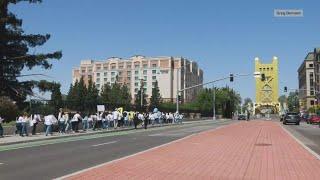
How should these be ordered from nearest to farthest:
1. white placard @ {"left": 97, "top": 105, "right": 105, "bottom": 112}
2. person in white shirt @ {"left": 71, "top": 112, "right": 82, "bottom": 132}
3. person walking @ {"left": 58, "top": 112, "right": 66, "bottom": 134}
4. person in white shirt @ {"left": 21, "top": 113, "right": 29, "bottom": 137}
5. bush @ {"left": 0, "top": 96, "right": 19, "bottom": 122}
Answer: person in white shirt @ {"left": 21, "top": 113, "right": 29, "bottom": 137} < person walking @ {"left": 58, "top": 112, "right": 66, "bottom": 134} < person in white shirt @ {"left": 71, "top": 112, "right": 82, "bottom": 132} < bush @ {"left": 0, "top": 96, "right": 19, "bottom": 122} < white placard @ {"left": 97, "top": 105, "right": 105, "bottom": 112}

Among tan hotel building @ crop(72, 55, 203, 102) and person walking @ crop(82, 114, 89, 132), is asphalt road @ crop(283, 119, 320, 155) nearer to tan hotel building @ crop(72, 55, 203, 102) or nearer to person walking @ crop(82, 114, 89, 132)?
person walking @ crop(82, 114, 89, 132)

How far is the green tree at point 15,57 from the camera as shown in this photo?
47156 mm

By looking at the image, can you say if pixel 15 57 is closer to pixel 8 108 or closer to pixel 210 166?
pixel 8 108

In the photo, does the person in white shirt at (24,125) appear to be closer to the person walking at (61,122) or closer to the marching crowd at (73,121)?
the marching crowd at (73,121)

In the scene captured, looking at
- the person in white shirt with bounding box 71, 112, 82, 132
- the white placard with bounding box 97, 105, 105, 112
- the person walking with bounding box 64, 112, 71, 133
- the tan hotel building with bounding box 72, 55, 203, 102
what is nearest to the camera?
the person walking with bounding box 64, 112, 71, 133

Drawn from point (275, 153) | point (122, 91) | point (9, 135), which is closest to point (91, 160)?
point (275, 153)

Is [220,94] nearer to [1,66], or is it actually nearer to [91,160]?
[1,66]

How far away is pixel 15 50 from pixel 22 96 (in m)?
4.23

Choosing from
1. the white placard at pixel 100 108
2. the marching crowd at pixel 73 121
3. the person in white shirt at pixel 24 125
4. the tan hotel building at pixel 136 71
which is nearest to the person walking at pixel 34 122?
the marching crowd at pixel 73 121

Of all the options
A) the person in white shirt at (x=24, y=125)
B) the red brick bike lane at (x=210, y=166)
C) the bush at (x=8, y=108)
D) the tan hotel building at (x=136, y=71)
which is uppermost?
the tan hotel building at (x=136, y=71)

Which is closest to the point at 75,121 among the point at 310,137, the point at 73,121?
the point at 73,121

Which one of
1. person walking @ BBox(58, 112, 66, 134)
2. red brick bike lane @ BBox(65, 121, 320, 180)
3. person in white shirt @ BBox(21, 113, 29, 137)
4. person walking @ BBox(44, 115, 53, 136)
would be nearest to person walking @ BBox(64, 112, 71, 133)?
person walking @ BBox(58, 112, 66, 134)

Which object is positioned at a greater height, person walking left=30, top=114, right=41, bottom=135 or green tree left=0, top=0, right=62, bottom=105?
green tree left=0, top=0, right=62, bottom=105

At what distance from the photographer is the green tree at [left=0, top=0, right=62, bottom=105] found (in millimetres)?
47156
